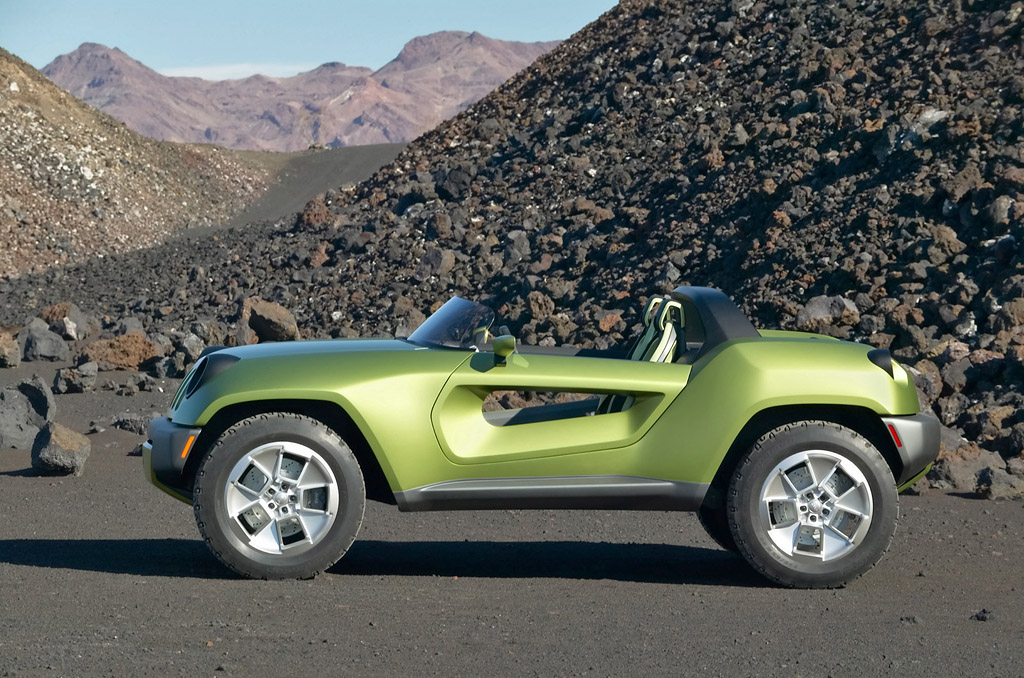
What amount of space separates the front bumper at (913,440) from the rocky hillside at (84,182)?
35.6 metres

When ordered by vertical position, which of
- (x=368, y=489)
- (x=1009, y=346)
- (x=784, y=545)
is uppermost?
(x=368, y=489)

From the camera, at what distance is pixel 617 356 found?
6914 mm

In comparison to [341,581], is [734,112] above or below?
above

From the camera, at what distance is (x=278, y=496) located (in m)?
5.81

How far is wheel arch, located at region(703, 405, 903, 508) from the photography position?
608 cm

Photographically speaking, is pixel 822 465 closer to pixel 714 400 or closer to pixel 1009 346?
pixel 714 400

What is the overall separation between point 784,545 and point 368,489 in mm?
2048

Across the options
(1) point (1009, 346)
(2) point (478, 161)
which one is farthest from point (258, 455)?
(2) point (478, 161)

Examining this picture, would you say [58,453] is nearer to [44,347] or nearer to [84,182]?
[44,347]

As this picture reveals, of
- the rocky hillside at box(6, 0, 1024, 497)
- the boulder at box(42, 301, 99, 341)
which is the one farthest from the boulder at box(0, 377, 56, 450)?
the boulder at box(42, 301, 99, 341)

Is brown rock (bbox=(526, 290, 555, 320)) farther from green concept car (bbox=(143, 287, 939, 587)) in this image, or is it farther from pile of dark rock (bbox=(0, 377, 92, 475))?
green concept car (bbox=(143, 287, 939, 587))

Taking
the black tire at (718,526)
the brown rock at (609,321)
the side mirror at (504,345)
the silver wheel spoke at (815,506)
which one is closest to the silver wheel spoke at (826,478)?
the silver wheel spoke at (815,506)

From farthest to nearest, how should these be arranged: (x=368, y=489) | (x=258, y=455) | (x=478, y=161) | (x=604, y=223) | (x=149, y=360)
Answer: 1. (x=478, y=161)
2. (x=604, y=223)
3. (x=149, y=360)
4. (x=368, y=489)
5. (x=258, y=455)

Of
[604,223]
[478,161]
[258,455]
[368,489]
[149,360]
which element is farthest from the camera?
[478,161]
